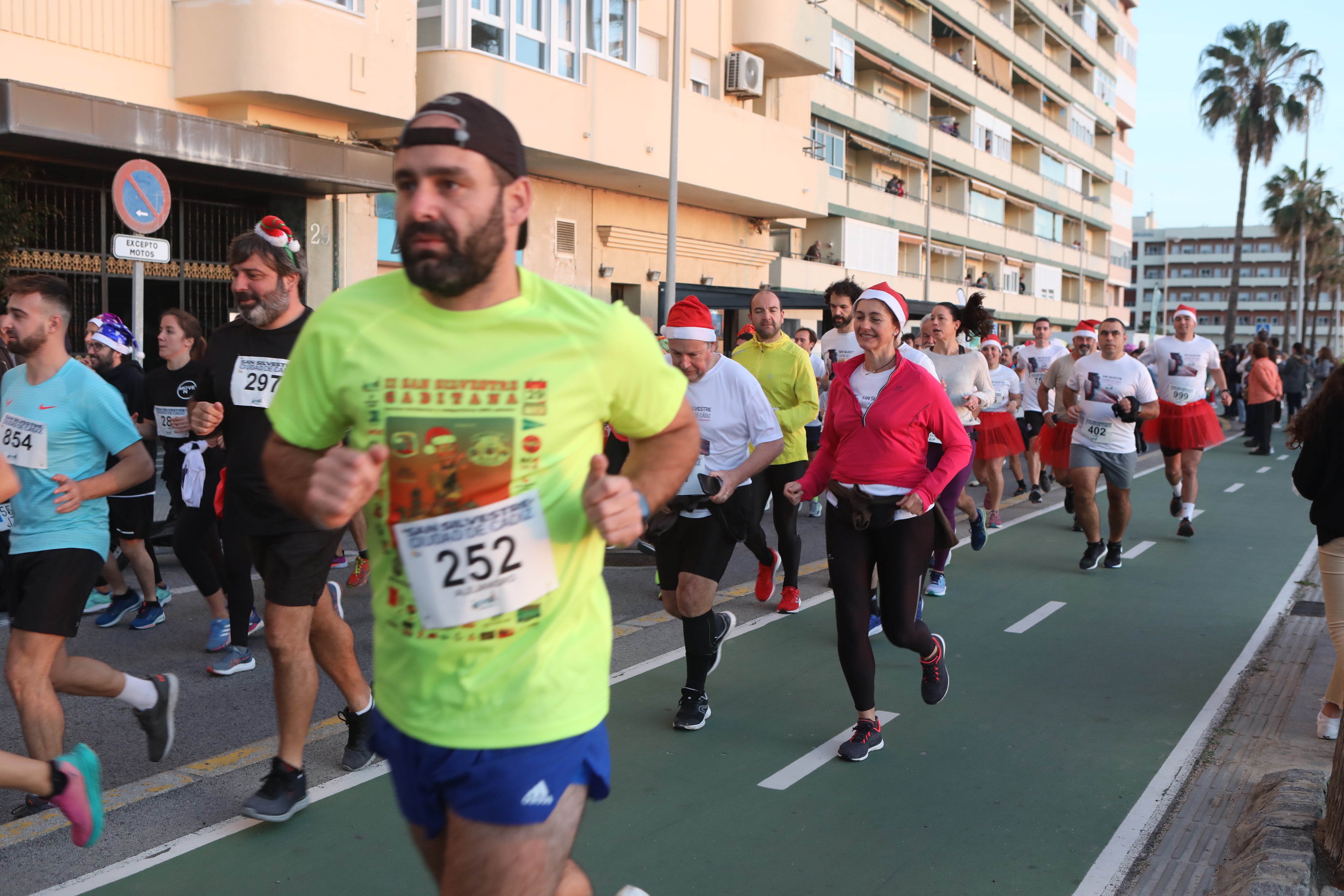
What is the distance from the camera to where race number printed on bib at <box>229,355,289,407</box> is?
487 cm

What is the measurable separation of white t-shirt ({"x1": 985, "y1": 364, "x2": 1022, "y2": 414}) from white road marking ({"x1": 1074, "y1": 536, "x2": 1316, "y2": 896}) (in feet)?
17.9

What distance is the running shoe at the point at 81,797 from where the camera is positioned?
3648 mm

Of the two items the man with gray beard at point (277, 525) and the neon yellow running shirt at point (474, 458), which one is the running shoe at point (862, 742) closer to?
the man with gray beard at point (277, 525)

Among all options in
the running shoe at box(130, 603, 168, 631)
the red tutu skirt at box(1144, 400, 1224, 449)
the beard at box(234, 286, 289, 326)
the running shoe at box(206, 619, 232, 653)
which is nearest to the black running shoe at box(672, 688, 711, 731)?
the beard at box(234, 286, 289, 326)

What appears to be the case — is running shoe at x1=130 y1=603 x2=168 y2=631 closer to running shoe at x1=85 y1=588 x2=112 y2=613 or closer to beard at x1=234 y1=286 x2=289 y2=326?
running shoe at x1=85 y1=588 x2=112 y2=613

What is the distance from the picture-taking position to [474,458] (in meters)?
2.32

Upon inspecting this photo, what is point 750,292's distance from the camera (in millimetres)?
26406

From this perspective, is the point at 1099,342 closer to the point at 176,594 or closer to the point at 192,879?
the point at 176,594

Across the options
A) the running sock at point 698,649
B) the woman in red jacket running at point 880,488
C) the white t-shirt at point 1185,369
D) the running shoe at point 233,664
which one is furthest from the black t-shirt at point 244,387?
the white t-shirt at point 1185,369

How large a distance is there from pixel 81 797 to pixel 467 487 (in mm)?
2173

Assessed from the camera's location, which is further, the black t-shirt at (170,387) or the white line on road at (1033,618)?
the white line on road at (1033,618)

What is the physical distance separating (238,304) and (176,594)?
14.2ft

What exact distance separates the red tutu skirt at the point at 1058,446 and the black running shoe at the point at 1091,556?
3.91 ft

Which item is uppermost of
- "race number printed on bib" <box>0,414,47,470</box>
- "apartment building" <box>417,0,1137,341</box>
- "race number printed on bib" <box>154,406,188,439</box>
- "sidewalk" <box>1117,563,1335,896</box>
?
"apartment building" <box>417,0,1137,341</box>
